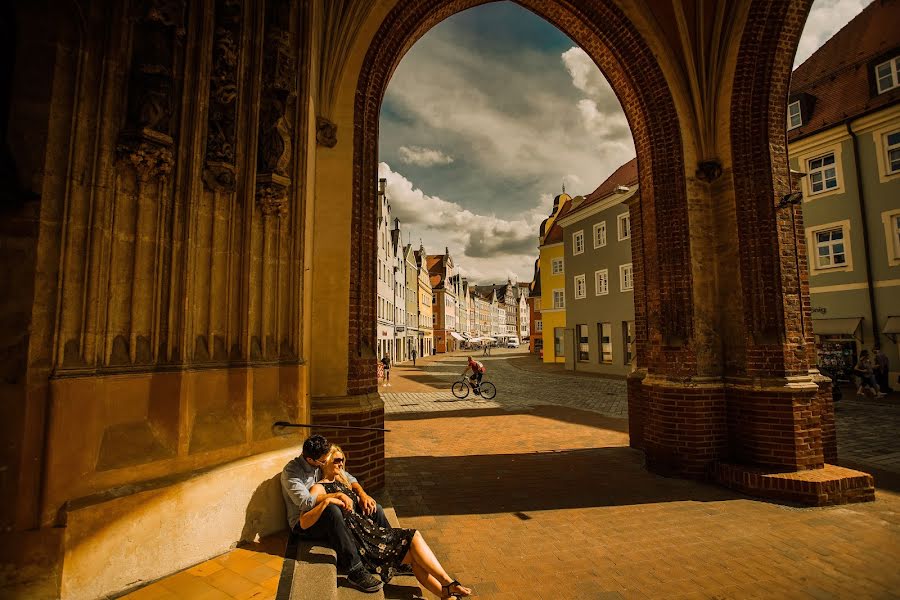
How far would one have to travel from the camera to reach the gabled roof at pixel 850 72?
52.1 ft

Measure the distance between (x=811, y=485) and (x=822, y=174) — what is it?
17567 mm

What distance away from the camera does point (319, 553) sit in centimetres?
335

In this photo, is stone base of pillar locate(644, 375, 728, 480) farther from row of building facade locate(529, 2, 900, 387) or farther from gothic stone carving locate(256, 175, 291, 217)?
row of building facade locate(529, 2, 900, 387)

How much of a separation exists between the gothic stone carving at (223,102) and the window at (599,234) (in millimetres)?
23501

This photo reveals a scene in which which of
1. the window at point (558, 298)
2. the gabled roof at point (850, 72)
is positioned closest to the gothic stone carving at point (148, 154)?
the gabled roof at point (850, 72)

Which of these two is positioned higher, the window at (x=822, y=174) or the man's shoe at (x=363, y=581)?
the window at (x=822, y=174)

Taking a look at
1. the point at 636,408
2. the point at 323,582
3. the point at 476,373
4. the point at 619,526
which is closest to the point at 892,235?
the point at 636,408

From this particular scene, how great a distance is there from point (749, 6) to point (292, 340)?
764 centimetres

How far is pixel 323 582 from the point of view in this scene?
117 inches

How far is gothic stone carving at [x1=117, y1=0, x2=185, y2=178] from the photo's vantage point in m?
3.12

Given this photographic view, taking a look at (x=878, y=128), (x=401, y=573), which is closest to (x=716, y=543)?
(x=401, y=573)

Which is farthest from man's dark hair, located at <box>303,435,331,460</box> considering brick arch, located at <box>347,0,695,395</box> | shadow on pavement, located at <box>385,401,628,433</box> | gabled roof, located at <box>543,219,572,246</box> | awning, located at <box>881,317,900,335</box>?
gabled roof, located at <box>543,219,572,246</box>

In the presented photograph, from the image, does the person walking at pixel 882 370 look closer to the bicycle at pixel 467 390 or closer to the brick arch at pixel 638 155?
the bicycle at pixel 467 390

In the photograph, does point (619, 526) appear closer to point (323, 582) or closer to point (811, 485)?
point (811, 485)
